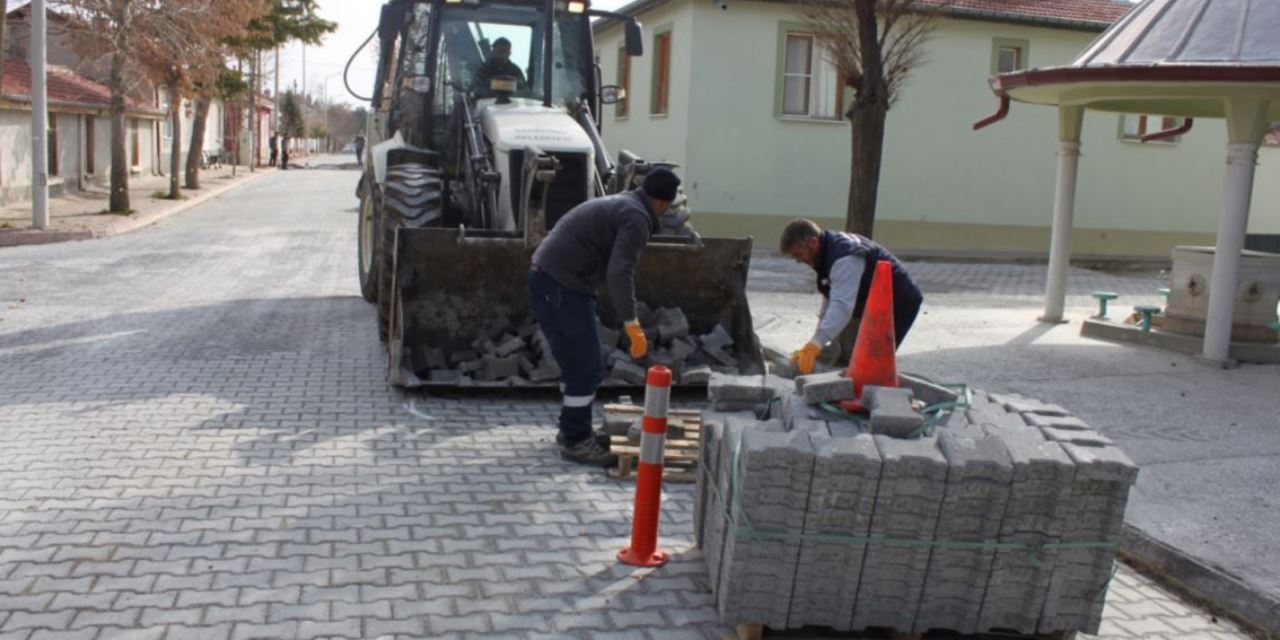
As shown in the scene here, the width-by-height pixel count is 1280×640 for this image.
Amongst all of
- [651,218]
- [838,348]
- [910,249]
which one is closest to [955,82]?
[910,249]

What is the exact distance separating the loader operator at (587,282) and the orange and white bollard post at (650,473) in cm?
126

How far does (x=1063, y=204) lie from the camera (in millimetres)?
12602

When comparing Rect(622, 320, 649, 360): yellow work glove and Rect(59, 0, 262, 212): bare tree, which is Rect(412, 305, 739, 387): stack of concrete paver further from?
Rect(59, 0, 262, 212): bare tree

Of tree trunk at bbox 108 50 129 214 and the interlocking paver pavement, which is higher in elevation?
tree trunk at bbox 108 50 129 214

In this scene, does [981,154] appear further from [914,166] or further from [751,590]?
[751,590]

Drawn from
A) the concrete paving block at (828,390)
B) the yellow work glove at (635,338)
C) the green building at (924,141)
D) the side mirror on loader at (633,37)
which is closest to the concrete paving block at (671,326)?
the yellow work glove at (635,338)

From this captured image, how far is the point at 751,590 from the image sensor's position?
4.26m

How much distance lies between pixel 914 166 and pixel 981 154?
1.52 meters

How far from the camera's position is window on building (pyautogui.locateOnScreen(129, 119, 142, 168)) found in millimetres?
38062

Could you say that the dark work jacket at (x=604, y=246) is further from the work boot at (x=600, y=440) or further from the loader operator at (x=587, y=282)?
the work boot at (x=600, y=440)

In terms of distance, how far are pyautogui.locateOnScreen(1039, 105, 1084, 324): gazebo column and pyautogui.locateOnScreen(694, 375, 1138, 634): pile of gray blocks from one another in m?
8.79

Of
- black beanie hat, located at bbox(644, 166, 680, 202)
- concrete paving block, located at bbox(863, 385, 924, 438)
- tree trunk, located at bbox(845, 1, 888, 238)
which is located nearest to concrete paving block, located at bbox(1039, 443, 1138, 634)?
concrete paving block, located at bbox(863, 385, 924, 438)

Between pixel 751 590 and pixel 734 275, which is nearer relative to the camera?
pixel 751 590

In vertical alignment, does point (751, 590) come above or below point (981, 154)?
below
